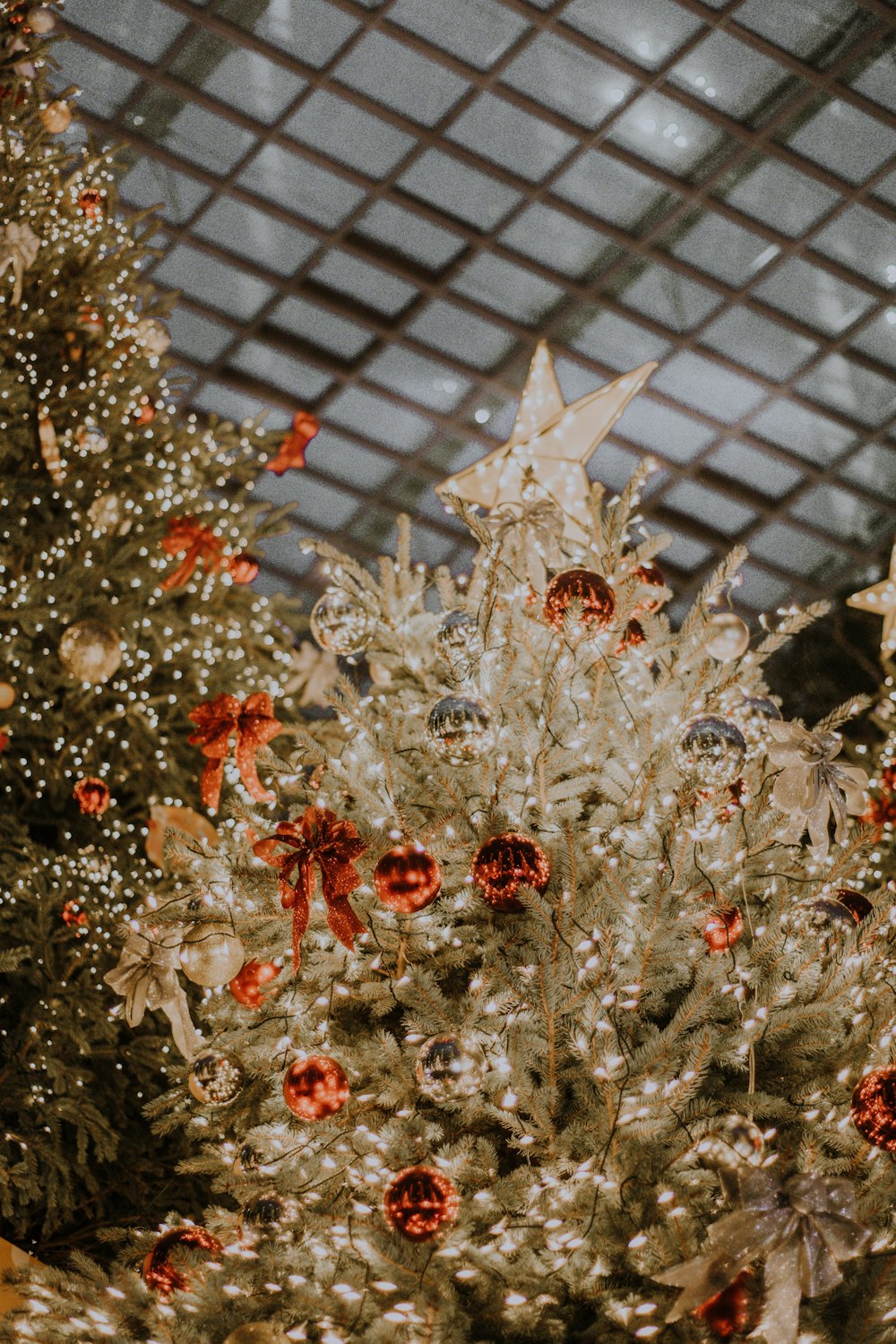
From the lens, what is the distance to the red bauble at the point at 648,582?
102 inches

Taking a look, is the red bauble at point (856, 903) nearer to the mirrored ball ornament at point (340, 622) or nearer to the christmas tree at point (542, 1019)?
the christmas tree at point (542, 1019)

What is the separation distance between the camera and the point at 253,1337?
1.83 m

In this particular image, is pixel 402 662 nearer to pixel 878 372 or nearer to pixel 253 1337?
pixel 253 1337

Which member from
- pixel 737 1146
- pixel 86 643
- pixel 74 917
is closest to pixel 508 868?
pixel 737 1146

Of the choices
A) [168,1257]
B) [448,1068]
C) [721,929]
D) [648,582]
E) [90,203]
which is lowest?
[168,1257]

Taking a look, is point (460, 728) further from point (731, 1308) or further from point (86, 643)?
point (86, 643)

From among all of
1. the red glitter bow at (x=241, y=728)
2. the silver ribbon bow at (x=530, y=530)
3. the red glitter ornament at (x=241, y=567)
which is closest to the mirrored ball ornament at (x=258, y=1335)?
the red glitter bow at (x=241, y=728)

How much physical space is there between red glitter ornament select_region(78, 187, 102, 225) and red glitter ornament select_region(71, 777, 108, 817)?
6.76ft

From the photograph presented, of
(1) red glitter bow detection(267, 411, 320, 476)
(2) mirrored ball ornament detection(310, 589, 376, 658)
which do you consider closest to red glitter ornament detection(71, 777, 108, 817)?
(2) mirrored ball ornament detection(310, 589, 376, 658)

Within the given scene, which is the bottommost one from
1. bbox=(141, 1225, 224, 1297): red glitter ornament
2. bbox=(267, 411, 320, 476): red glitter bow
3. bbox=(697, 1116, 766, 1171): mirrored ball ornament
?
bbox=(141, 1225, 224, 1297): red glitter ornament

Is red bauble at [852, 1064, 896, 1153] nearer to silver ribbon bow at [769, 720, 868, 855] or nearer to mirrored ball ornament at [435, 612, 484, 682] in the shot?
silver ribbon bow at [769, 720, 868, 855]

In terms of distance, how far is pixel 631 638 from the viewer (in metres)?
2.79

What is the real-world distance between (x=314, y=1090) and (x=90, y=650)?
72.0 inches

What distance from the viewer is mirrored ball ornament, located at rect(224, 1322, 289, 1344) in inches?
72.0
